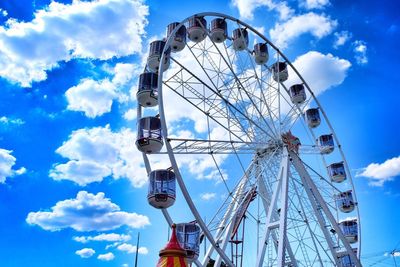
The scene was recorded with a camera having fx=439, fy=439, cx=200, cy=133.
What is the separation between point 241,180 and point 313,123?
6.39 meters

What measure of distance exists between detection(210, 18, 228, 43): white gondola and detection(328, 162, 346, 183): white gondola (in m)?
8.54

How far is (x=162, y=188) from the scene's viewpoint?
14.1 metres

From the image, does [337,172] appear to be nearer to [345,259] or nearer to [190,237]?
[345,259]

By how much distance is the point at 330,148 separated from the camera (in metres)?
21.5

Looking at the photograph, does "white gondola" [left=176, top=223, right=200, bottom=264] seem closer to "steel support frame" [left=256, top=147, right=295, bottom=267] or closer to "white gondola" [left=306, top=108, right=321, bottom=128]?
"steel support frame" [left=256, top=147, right=295, bottom=267]

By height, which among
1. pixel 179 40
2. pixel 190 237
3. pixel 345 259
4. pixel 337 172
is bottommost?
pixel 190 237

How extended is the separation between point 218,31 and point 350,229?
1134 centimetres

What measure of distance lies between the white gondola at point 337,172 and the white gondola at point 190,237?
9838mm

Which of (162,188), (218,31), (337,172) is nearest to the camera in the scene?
(162,188)

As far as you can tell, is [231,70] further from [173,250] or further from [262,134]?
[173,250]

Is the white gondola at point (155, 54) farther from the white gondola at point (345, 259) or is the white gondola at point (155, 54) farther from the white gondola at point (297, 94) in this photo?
the white gondola at point (345, 259)

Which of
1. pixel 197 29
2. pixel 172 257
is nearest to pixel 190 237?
pixel 172 257

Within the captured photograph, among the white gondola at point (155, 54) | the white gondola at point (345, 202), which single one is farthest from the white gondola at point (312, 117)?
the white gondola at point (155, 54)

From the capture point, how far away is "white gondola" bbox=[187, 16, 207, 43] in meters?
19.0
